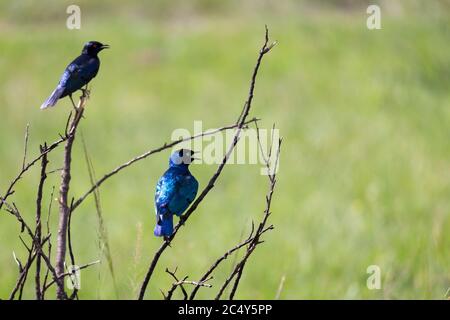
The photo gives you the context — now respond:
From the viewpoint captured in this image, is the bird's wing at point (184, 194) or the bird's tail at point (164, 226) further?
the bird's wing at point (184, 194)

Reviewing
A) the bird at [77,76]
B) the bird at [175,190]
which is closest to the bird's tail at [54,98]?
the bird at [77,76]

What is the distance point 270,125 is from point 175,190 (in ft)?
24.0

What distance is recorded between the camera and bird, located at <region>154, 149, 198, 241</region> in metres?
1.48

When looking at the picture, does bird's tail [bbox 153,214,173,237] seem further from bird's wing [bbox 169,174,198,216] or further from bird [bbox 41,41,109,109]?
bird [bbox 41,41,109,109]

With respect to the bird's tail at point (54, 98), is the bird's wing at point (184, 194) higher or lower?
lower

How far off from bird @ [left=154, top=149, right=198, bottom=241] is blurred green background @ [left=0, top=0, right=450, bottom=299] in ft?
0.46

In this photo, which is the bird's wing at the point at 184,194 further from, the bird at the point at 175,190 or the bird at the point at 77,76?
the bird at the point at 77,76

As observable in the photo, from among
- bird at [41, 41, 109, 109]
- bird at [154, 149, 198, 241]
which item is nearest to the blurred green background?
bird at [154, 149, 198, 241]

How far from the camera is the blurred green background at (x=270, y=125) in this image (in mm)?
Result: 5613

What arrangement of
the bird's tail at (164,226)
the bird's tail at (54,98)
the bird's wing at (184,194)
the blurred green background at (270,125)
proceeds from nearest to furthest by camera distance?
the bird's tail at (54,98), the bird's tail at (164,226), the bird's wing at (184,194), the blurred green background at (270,125)

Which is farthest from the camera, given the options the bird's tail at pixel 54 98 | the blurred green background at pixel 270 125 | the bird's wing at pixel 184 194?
the blurred green background at pixel 270 125

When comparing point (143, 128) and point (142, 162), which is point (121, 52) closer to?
point (143, 128)

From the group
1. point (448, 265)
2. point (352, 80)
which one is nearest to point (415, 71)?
point (352, 80)

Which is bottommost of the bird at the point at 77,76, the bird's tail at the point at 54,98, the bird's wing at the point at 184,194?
the bird's wing at the point at 184,194
